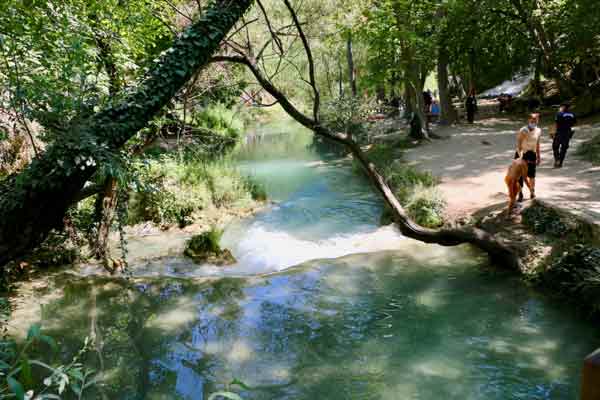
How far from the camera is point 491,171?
12203 mm

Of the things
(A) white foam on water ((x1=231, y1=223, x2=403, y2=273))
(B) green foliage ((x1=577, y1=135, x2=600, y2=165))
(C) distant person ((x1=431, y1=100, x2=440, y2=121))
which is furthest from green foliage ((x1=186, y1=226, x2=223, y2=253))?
(C) distant person ((x1=431, y1=100, x2=440, y2=121))

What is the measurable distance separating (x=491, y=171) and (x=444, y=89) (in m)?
8.88

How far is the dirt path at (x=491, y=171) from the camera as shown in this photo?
29.7 ft

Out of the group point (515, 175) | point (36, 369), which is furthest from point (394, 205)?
point (36, 369)

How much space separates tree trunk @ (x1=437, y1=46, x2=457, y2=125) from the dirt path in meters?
2.11

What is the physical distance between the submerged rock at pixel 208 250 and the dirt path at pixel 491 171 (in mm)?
4938

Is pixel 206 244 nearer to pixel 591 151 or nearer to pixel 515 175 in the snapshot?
pixel 515 175

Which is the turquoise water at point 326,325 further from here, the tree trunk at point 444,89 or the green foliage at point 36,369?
the tree trunk at point 444,89

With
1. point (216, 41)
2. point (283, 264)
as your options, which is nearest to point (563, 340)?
point (283, 264)

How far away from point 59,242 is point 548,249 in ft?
29.3

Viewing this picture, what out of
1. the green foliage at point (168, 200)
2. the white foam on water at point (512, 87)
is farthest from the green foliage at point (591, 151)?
the white foam on water at point (512, 87)

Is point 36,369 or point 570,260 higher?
point 570,260

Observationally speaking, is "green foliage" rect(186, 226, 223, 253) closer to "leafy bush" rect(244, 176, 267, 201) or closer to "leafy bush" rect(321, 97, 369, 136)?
"leafy bush" rect(244, 176, 267, 201)

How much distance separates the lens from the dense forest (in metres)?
3.76
